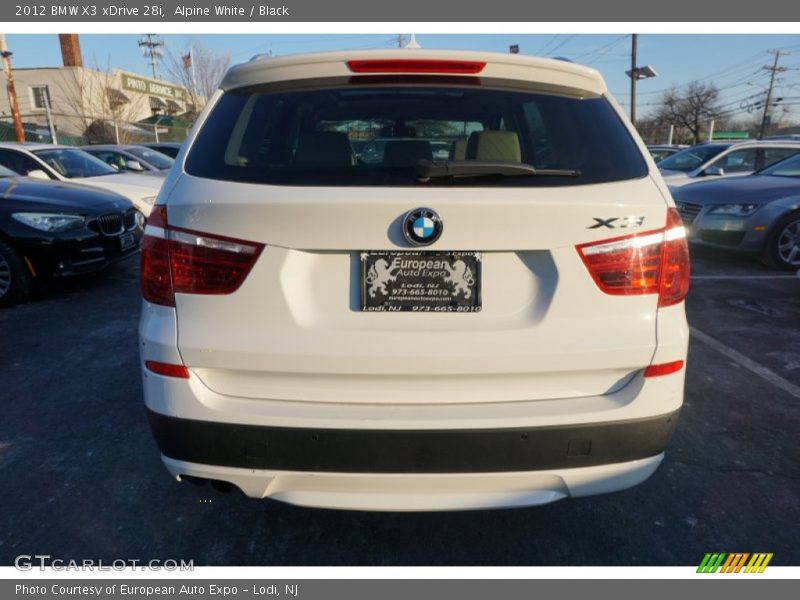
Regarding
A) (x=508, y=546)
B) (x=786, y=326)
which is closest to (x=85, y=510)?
(x=508, y=546)

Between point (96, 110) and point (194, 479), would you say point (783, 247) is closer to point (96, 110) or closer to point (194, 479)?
point (194, 479)

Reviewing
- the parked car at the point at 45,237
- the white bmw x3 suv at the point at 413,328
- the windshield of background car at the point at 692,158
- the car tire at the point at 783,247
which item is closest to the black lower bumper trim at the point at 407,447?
the white bmw x3 suv at the point at 413,328

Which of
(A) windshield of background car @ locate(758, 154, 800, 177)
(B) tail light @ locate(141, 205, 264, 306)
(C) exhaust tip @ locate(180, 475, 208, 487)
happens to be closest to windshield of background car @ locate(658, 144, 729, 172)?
(A) windshield of background car @ locate(758, 154, 800, 177)

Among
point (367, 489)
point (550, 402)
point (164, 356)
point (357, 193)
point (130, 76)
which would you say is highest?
point (130, 76)

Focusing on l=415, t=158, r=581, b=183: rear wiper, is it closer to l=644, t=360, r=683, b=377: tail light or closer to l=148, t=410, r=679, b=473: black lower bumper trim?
l=644, t=360, r=683, b=377: tail light

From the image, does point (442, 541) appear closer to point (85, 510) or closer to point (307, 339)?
point (307, 339)

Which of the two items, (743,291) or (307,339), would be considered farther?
(743,291)

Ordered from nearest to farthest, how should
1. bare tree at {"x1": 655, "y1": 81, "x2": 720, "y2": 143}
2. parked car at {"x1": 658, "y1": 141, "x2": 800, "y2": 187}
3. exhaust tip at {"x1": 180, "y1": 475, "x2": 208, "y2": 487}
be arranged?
exhaust tip at {"x1": 180, "y1": 475, "x2": 208, "y2": 487} → parked car at {"x1": 658, "y1": 141, "x2": 800, "y2": 187} → bare tree at {"x1": 655, "y1": 81, "x2": 720, "y2": 143}

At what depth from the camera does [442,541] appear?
217 cm

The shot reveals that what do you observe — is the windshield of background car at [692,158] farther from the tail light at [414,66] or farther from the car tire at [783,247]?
the tail light at [414,66]

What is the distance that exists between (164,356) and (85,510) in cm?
113

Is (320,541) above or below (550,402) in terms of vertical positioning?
below

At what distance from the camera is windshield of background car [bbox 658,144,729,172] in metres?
10.4

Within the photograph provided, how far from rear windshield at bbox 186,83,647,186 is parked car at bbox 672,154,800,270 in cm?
553
